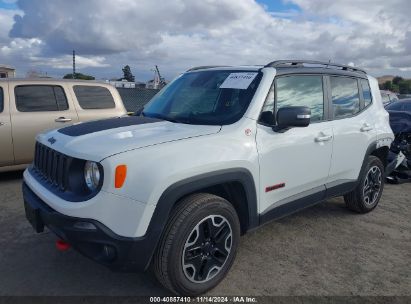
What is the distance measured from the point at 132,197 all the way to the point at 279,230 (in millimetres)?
2401

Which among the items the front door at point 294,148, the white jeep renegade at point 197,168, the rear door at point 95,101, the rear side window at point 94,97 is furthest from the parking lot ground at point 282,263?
the rear side window at point 94,97

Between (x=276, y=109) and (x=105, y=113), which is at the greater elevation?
(x=276, y=109)

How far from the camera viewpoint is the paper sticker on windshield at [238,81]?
12.1 feet

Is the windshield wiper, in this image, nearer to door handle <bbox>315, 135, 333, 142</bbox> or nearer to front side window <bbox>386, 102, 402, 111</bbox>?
door handle <bbox>315, 135, 333, 142</bbox>

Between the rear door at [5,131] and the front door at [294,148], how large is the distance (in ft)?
15.3

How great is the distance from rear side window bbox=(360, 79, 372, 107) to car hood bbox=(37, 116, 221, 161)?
2579 mm

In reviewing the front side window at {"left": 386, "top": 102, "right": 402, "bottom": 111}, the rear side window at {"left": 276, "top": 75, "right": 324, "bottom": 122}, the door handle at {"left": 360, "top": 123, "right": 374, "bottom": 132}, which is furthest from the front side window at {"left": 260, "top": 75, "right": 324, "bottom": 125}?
the front side window at {"left": 386, "top": 102, "right": 402, "bottom": 111}

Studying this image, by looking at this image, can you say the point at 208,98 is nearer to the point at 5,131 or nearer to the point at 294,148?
the point at 294,148

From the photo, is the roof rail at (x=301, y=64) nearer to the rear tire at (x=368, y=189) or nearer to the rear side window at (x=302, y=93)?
the rear side window at (x=302, y=93)

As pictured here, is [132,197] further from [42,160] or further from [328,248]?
[328,248]

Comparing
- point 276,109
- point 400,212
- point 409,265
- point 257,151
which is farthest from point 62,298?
point 400,212

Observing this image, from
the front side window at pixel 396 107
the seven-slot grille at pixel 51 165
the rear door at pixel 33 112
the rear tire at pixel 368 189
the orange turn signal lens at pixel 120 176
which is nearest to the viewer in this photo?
the orange turn signal lens at pixel 120 176

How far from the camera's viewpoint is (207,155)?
9.91ft

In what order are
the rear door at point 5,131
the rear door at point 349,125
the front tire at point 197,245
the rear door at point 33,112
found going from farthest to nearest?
the rear door at point 33,112
the rear door at point 5,131
the rear door at point 349,125
the front tire at point 197,245
